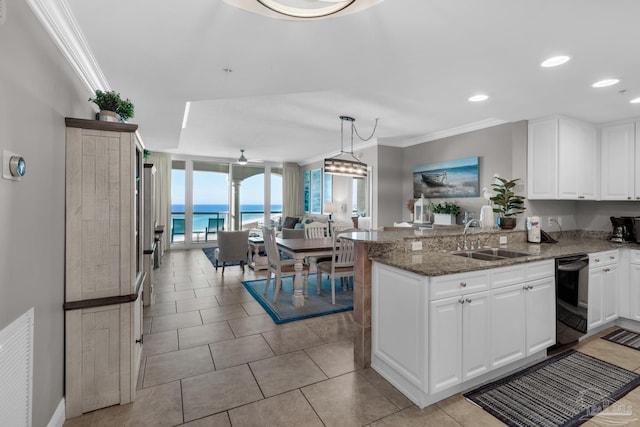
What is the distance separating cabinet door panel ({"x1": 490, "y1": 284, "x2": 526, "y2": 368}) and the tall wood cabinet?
255 cm

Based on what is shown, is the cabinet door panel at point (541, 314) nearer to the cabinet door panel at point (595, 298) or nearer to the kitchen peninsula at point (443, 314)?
the kitchen peninsula at point (443, 314)

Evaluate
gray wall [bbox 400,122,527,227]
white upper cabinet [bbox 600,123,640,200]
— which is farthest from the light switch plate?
white upper cabinet [bbox 600,123,640,200]

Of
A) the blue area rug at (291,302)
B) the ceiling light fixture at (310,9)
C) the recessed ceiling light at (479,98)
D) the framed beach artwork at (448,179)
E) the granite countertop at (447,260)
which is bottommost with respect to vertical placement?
the blue area rug at (291,302)

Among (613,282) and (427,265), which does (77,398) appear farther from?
(613,282)

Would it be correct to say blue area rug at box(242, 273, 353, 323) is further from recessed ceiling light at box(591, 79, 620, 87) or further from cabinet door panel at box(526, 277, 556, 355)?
recessed ceiling light at box(591, 79, 620, 87)

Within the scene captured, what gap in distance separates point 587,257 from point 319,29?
3218 millimetres

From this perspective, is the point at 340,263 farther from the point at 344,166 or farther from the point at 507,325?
the point at 507,325

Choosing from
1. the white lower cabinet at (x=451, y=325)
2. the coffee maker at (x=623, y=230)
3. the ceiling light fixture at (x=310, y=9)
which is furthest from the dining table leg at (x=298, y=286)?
the coffee maker at (x=623, y=230)

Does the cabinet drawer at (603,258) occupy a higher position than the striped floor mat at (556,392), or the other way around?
the cabinet drawer at (603,258)

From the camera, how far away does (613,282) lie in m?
3.20

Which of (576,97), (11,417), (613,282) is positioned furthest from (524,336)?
(11,417)

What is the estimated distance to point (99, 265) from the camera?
1915mm

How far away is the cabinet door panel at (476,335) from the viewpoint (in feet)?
6.64

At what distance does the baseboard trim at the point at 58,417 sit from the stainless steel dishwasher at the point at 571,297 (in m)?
3.72
